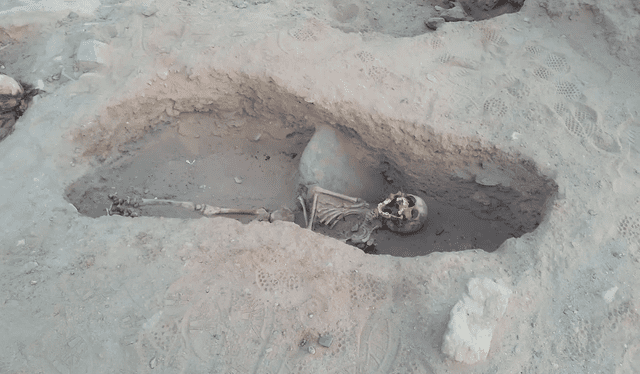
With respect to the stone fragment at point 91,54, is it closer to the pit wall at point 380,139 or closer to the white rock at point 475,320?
the pit wall at point 380,139

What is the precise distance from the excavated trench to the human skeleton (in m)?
0.10

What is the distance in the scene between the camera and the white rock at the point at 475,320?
2.44 meters

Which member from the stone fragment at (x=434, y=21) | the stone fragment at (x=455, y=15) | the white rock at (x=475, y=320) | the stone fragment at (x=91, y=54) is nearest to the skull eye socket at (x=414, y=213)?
the white rock at (x=475, y=320)

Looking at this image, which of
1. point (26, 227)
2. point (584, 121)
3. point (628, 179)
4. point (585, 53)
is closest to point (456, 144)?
point (584, 121)

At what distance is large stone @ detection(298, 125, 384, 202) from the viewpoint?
387cm

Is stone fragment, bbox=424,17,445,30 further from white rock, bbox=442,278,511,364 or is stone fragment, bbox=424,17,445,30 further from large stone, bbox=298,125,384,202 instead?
white rock, bbox=442,278,511,364

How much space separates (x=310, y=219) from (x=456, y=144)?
1.39 m

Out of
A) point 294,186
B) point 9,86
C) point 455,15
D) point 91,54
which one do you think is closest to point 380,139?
point 294,186

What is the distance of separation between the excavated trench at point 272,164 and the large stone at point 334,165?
0.14 feet

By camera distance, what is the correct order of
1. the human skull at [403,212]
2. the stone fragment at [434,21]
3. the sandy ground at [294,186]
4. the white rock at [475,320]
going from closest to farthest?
the white rock at [475,320] < the sandy ground at [294,186] < the human skull at [403,212] < the stone fragment at [434,21]

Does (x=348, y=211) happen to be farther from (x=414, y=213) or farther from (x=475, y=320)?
(x=475, y=320)

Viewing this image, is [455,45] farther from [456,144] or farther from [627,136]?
[627,136]

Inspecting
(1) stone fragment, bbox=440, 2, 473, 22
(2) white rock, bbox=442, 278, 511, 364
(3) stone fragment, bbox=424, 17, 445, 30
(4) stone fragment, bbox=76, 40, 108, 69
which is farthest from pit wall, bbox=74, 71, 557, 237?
(1) stone fragment, bbox=440, 2, 473, 22

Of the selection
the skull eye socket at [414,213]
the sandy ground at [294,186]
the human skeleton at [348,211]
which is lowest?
the human skeleton at [348,211]
